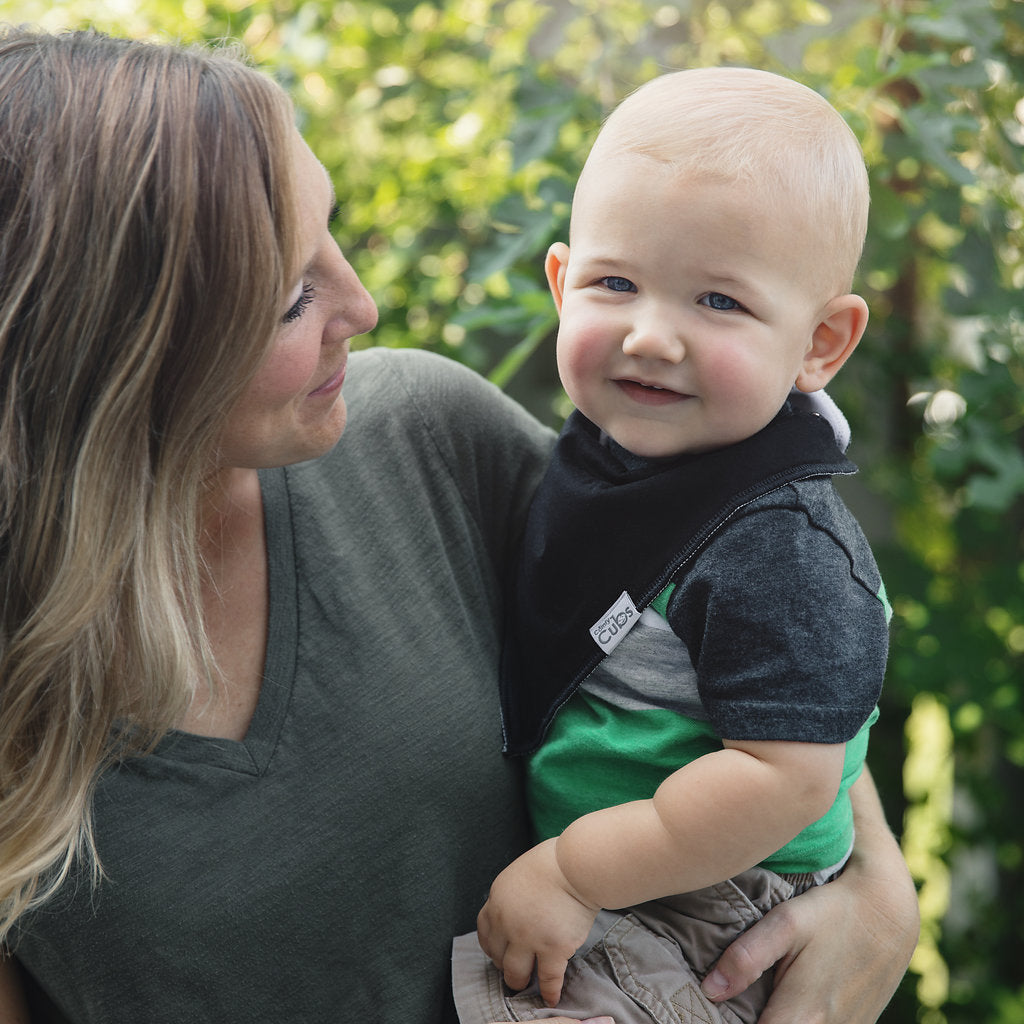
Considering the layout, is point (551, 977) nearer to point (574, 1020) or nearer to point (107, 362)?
point (574, 1020)

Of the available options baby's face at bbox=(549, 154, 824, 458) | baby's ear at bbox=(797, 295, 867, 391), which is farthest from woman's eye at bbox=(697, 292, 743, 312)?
baby's ear at bbox=(797, 295, 867, 391)

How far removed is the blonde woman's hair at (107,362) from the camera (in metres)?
1.04

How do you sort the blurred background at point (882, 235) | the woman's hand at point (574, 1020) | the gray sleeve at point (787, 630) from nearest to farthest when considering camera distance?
the gray sleeve at point (787, 630)
the woman's hand at point (574, 1020)
the blurred background at point (882, 235)

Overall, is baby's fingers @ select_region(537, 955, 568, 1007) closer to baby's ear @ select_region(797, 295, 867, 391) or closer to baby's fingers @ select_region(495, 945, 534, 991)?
baby's fingers @ select_region(495, 945, 534, 991)

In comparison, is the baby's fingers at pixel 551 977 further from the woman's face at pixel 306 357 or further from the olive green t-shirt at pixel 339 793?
the woman's face at pixel 306 357

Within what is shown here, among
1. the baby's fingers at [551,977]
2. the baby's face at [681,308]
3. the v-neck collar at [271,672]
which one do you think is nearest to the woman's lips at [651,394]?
the baby's face at [681,308]

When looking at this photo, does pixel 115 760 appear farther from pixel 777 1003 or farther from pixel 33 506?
pixel 777 1003

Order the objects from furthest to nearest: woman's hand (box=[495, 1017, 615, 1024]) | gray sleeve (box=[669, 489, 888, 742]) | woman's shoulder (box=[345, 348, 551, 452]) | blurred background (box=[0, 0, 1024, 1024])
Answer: blurred background (box=[0, 0, 1024, 1024]), woman's shoulder (box=[345, 348, 551, 452]), woman's hand (box=[495, 1017, 615, 1024]), gray sleeve (box=[669, 489, 888, 742])

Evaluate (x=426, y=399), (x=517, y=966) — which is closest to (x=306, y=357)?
(x=426, y=399)

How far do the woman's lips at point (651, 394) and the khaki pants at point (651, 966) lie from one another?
1.77 ft

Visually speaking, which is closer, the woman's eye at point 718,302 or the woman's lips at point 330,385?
the woman's eye at point 718,302

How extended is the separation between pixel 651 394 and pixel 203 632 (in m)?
0.57

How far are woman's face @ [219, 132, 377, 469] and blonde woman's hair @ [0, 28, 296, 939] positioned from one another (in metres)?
0.03

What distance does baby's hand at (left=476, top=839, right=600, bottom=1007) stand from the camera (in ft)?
3.71
